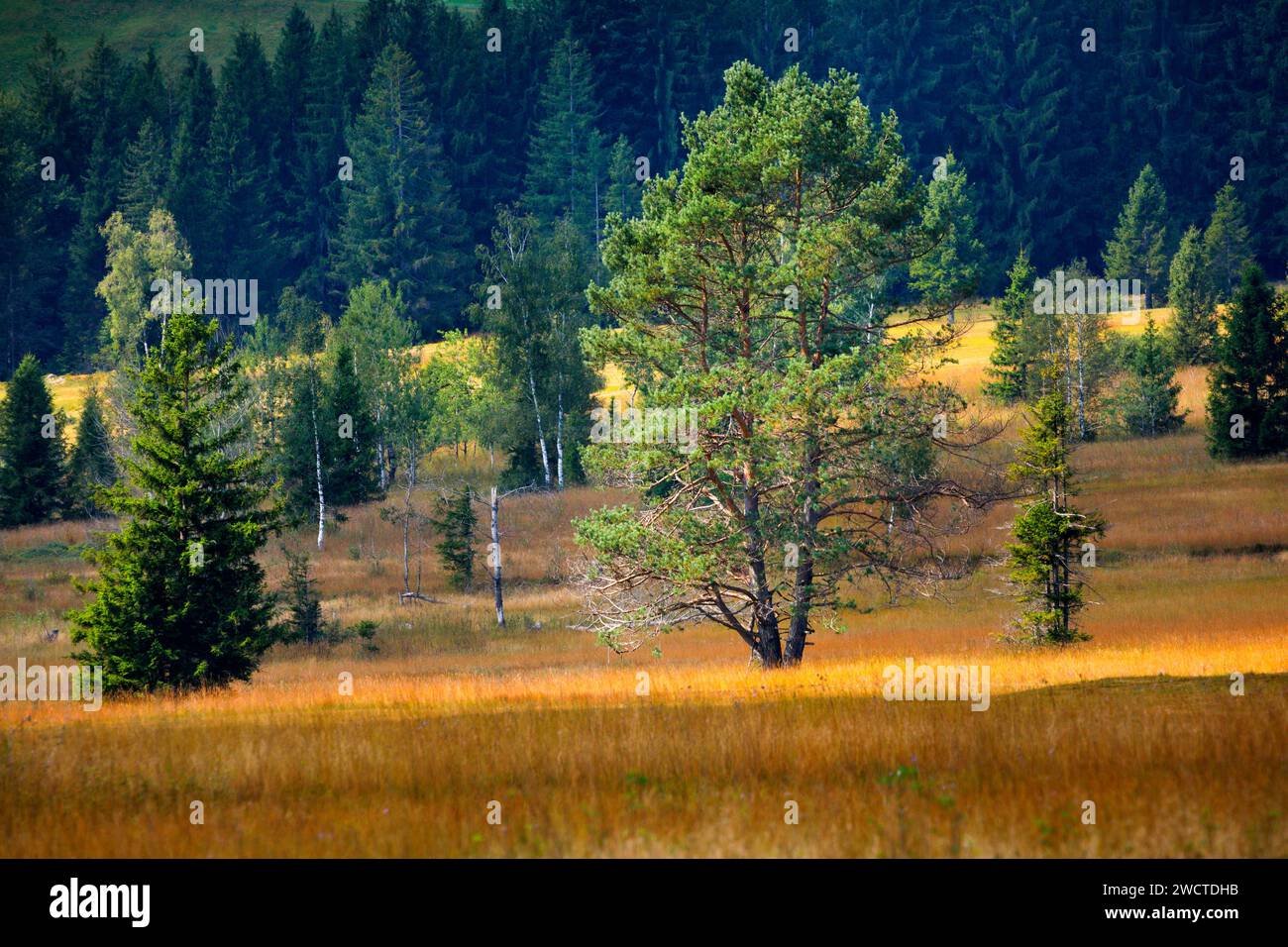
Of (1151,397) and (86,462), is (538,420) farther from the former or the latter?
(1151,397)

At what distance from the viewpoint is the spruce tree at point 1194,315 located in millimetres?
64688

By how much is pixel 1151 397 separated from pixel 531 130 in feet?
209

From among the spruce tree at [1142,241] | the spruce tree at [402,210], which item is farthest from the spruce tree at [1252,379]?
the spruce tree at [402,210]

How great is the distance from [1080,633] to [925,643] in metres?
4.78

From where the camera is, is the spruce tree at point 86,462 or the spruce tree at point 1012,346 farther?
the spruce tree at point 1012,346

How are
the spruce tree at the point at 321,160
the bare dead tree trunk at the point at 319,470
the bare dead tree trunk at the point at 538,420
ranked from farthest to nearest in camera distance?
the spruce tree at the point at 321,160, the bare dead tree trunk at the point at 538,420, the bare dead tree trunk at the point at 319,470

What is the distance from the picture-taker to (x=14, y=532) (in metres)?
56.8

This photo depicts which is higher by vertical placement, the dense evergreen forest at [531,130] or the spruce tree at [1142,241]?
the dense evergreen forest at [531,130]

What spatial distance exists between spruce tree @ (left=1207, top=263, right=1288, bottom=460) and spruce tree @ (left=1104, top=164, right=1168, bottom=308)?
32400 millimetres

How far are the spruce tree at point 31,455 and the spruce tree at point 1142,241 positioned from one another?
65.1 meters

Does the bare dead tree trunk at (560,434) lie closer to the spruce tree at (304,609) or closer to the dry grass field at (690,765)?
the spruce tree at (304,609)

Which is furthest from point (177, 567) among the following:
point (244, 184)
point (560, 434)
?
point (244, 184)

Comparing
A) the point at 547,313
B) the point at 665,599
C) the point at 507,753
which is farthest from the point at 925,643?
the point at 547,313
